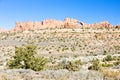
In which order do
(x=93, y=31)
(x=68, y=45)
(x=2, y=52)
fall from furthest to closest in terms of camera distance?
1. (x=93, y=31)
2. (x=68, y=45)
3. (x=2, y=52)

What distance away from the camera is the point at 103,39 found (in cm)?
8325

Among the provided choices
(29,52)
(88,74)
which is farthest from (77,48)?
(88,74)

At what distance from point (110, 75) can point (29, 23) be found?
5471 inches

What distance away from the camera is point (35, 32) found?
95.2 metres

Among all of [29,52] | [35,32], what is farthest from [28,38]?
[29,52]

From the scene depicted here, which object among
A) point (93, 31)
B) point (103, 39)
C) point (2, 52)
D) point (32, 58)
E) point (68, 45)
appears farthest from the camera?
point (93, 31)

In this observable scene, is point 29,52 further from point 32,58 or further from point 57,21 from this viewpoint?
point 57,21

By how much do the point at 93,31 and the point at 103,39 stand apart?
38.0 ft

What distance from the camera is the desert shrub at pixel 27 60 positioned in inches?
920

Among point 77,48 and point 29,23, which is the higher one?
point 29,23

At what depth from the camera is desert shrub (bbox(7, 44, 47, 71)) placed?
920 inches

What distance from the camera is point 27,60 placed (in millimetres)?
23969

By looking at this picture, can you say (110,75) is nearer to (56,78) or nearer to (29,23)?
(56,78)

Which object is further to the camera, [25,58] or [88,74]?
[25,58]
